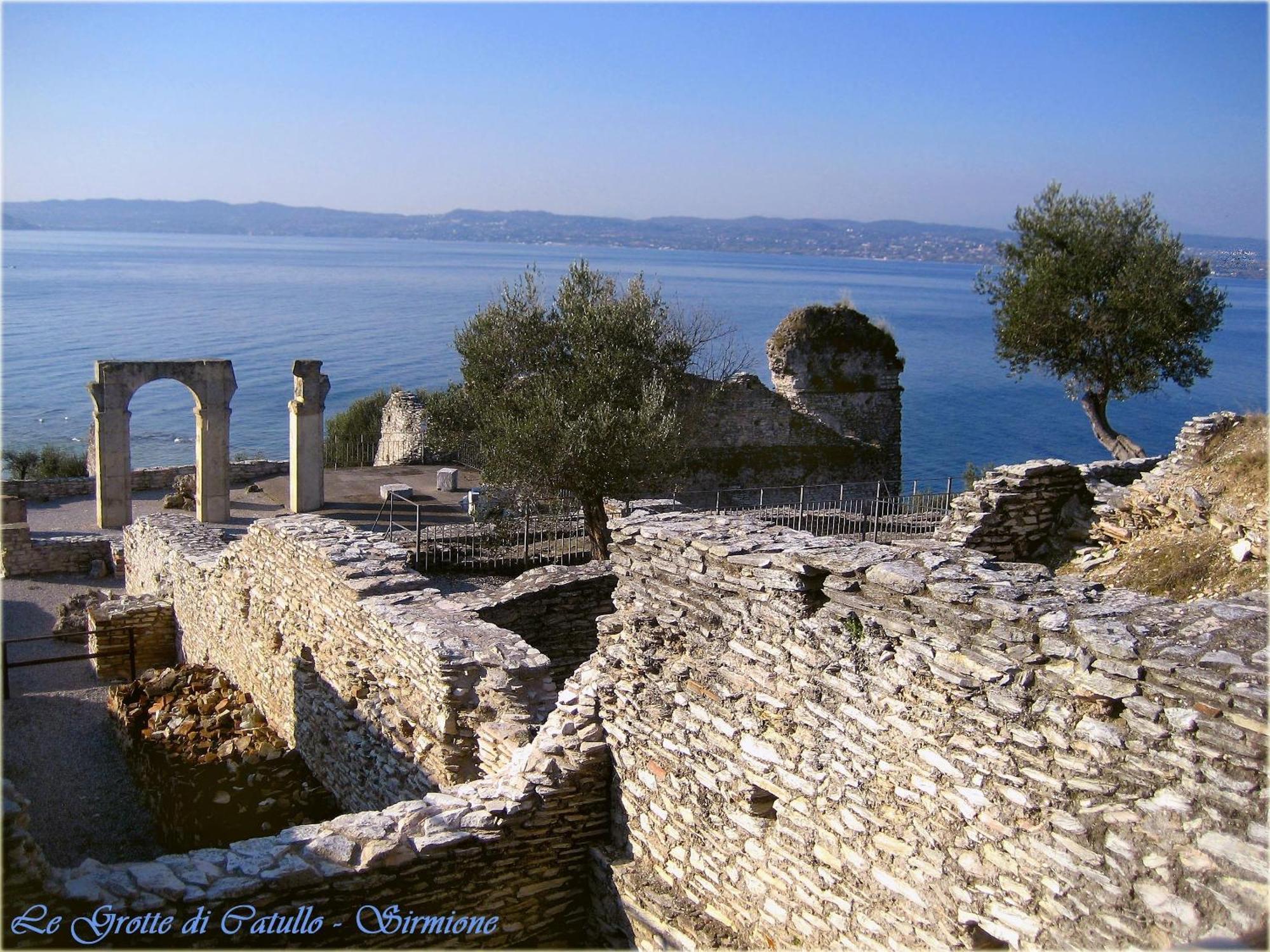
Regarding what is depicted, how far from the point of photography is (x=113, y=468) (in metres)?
23.2

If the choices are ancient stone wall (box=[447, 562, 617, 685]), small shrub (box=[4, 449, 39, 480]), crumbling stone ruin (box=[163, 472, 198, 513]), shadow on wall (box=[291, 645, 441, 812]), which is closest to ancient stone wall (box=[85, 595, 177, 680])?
shadow on wall (box=[291, 645, 441, 812])

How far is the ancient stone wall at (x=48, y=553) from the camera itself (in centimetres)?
1934

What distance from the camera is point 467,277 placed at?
160m

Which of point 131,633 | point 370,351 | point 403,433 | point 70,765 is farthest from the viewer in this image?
point 370,351

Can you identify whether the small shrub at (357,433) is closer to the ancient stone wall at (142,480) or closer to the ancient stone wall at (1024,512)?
the ancient stone wall at (142,480)

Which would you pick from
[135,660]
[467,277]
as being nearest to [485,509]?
[135,660]

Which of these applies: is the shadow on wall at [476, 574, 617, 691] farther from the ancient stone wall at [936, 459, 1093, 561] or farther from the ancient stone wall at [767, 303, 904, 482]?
the ancient stone wall at [767, 303, 904, 482]

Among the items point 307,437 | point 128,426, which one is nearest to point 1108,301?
point 307,437

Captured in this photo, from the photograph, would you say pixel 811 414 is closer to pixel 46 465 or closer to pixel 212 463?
pixel 212 463

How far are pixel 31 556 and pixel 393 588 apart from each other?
47.5 feet

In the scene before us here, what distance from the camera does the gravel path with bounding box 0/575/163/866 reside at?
898cm

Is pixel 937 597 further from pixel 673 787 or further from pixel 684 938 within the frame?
pixel 684 938

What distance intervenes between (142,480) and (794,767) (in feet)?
88.8

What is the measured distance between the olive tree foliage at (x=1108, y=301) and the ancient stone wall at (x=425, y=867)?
17988 millimetres
